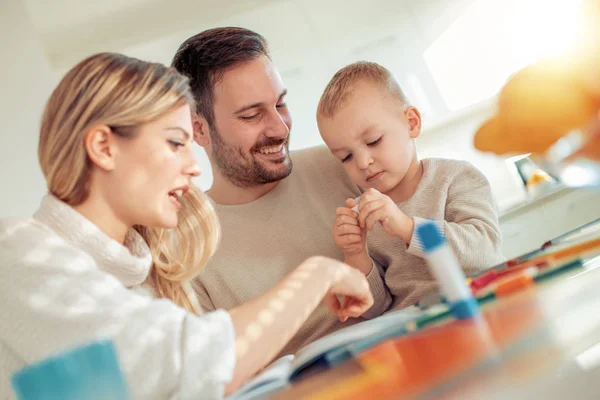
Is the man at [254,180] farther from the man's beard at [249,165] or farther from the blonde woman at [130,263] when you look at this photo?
the blonde woman at [130,263]

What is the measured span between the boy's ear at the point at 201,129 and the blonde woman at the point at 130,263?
1.57ft

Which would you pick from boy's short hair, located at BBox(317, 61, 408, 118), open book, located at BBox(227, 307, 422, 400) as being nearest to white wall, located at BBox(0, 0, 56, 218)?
boy's short hair, located at BBox(317, 61, 408, 118)

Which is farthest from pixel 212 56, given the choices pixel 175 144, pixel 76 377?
pixel 76 377

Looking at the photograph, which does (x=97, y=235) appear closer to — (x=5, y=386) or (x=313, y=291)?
(x=5, y=386)

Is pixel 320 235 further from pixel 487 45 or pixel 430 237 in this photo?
pixel 487 45

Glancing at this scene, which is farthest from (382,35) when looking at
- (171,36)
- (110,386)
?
(110,386)

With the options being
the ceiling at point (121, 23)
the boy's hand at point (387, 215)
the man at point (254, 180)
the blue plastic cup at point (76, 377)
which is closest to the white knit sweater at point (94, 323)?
the blue plastic cup at point (76, 377)

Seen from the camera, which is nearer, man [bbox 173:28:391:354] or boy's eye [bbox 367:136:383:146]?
boy's eye [bbox 367:136:383:146]

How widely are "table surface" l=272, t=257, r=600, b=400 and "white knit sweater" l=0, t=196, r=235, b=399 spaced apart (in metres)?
0.11

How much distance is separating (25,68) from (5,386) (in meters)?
2.17

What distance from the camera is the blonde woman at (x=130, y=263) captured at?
66 centimetres

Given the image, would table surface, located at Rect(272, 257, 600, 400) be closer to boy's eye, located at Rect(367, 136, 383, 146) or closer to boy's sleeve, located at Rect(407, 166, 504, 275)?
boy's sleeve, located at Rect(407, 166, 504, 275)

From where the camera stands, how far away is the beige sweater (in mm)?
1174

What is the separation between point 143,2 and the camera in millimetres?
3127
